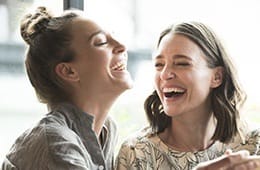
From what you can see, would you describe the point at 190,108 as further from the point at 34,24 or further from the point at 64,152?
the point at 34,24

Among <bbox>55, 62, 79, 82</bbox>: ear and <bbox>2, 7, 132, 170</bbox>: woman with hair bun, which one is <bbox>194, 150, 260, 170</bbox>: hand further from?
<bbox>55, 62, 79, 82</bbox>: ear

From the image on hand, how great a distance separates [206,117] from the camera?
195 cm

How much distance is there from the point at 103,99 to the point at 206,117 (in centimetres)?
42

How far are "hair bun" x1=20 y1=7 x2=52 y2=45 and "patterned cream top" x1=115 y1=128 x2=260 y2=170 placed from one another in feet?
1.68

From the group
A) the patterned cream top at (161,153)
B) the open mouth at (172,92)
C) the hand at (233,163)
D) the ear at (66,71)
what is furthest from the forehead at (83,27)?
the hand at (233,163)

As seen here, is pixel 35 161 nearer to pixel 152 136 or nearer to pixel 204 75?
pixel 152 136

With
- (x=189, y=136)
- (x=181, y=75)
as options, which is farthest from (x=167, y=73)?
(x=189, y=136)

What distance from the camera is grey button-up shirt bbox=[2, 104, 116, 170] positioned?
155 centimetres

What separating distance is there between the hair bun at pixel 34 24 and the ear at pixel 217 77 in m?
0.63

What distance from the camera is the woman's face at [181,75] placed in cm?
Answer: 181

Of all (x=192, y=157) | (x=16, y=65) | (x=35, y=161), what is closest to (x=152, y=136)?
(x=192, y=157)

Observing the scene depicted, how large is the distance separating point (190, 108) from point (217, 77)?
166 millimetres

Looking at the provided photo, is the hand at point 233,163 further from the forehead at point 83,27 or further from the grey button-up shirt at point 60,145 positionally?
the forehead at point 83,27

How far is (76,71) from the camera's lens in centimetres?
177
